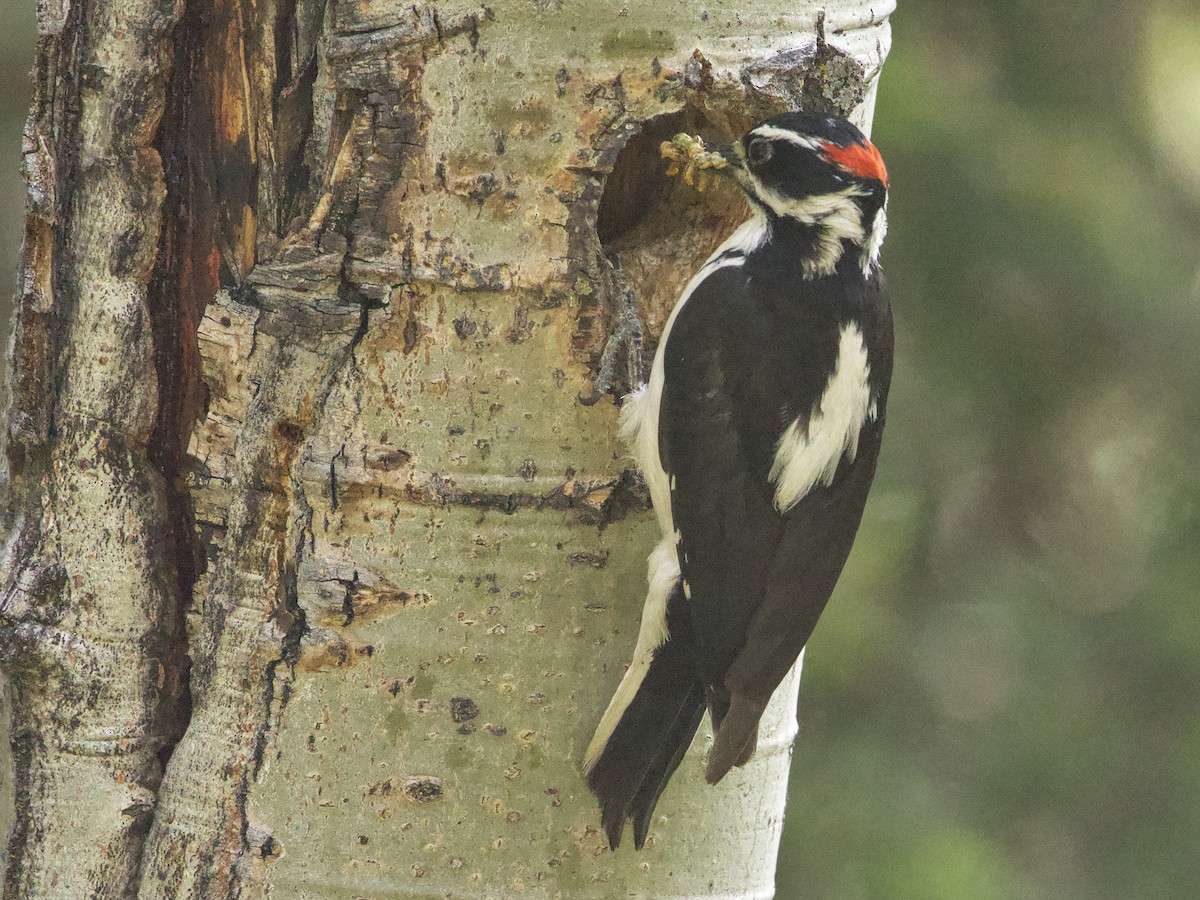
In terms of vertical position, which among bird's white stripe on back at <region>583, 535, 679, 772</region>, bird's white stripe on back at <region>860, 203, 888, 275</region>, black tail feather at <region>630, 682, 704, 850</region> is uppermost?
bird's white stripe on back at <region>860, 203, 888, 275</region>

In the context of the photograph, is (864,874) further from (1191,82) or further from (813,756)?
(1191,82)

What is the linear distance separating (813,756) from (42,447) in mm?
2337

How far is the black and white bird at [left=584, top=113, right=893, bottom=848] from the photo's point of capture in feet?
7.76

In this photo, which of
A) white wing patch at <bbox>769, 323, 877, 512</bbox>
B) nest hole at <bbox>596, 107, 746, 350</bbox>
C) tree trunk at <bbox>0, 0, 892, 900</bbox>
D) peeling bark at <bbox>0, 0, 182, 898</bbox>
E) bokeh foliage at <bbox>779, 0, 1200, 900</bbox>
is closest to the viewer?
tree trunk at <bbox>0, 0, 892, 900</bbox>

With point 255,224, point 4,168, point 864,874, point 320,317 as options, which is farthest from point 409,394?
point 4,168

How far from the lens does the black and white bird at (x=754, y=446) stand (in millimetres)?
2365

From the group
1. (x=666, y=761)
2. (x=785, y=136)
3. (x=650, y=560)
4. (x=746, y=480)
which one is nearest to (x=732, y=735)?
(x=666, y=761)

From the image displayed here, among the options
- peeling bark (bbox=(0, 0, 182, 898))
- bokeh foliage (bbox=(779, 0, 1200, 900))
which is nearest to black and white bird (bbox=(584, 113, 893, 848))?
peeling bark (bbox=(0, 0, 182, 898))

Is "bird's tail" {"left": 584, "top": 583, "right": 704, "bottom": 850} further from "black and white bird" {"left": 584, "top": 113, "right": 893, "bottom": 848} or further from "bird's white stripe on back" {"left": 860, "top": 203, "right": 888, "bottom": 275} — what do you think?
"bird's white stripe on back" {"left": 860, "top": 203, "right": 888, "bottom": 275}

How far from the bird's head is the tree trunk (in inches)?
3.1

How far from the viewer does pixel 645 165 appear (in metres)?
2.78

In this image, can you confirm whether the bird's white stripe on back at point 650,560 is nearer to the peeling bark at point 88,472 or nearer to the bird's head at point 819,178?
the bird's head at point 819,178

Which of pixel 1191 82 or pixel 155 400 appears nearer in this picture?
pixel 155 400

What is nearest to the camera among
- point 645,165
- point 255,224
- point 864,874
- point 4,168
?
point 255,224
